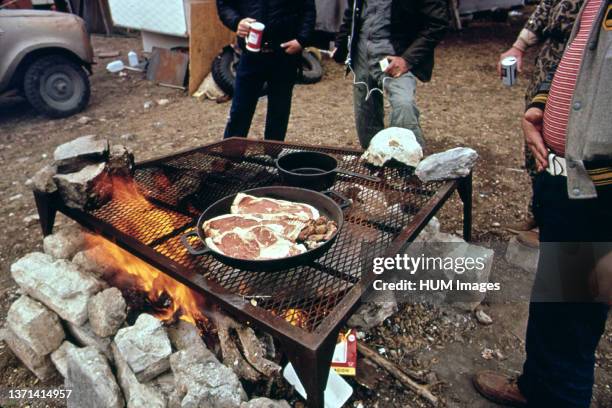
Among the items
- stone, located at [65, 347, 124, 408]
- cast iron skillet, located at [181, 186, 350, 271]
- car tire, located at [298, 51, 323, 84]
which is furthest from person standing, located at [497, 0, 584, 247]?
car tire, located at [298, 51, 323, 84]

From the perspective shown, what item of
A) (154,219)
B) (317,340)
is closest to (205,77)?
(154,219)

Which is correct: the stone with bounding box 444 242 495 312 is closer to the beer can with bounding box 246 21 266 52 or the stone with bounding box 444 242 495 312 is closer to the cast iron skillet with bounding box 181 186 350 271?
the cast iron skillet with bounding box 181 186 350 271

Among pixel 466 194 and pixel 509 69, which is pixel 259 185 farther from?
pixel 509 69

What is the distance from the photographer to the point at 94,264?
9.23 feet

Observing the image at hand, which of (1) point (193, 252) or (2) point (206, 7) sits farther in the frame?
(2) point (206, 7)

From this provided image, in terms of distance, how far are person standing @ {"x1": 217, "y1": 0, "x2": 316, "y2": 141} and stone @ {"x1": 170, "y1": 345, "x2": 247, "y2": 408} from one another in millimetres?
2935

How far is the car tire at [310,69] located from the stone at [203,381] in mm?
7433

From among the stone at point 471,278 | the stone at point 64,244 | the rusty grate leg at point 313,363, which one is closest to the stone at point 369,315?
the stone at point 471,278

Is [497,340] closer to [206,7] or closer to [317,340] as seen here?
[317,340]

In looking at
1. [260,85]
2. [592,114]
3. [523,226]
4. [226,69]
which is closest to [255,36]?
[260,85]

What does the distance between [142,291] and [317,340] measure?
1678 millimetres

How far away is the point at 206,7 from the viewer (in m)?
7.98

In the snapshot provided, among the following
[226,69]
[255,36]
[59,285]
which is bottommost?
[59,285]

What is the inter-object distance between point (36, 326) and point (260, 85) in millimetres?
3128
